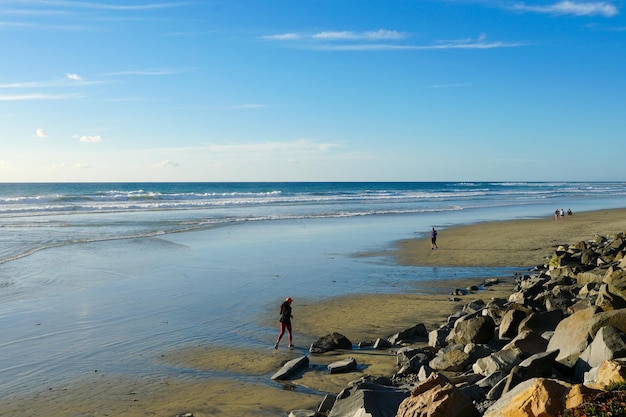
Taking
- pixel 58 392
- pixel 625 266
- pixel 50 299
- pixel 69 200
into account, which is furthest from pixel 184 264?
pixel 69 200

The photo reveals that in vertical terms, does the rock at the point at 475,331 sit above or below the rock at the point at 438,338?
above

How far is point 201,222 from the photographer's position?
4775cm

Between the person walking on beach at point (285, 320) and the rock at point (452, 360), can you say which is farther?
the person walking on beach at point (285, 320)

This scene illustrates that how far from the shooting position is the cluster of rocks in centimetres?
647

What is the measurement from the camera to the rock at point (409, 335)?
13.9m

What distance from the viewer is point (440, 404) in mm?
6762

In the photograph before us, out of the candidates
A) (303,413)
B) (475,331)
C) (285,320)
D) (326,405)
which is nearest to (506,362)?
(475,331)

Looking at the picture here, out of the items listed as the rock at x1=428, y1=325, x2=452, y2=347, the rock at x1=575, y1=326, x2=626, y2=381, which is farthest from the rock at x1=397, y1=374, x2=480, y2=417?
the rock at x1=428, y1=325, x2=452, y2=347

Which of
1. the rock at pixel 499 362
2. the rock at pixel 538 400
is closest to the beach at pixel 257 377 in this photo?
the rock at pixel 499 362

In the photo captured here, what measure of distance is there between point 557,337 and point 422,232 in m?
29.6

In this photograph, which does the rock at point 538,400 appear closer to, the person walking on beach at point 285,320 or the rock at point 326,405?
the rock at point 326,405

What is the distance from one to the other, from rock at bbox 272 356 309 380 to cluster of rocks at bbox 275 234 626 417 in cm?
61

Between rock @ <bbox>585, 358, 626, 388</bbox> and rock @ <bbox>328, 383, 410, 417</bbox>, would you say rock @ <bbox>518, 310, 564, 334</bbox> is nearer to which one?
rock @ <bbox>328, 383, 410, 417</bbox>

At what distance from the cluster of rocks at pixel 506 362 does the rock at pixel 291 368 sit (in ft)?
1.99
